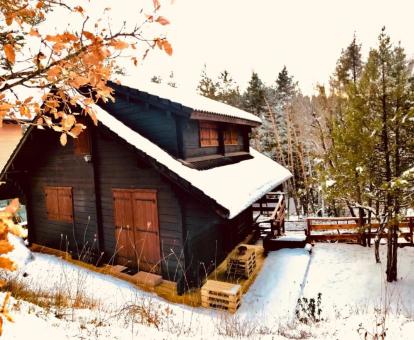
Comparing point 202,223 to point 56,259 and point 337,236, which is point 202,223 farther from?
point 337,236

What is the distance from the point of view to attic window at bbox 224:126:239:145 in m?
13.8

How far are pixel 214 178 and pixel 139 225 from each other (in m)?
2.74

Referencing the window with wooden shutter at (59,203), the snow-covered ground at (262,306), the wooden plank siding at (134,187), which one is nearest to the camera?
the snow-covered ground at (262,306)

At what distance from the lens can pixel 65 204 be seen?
1171 centimetres

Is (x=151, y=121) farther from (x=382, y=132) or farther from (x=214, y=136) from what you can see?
(x=382, y=132)

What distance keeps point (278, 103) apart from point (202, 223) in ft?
120

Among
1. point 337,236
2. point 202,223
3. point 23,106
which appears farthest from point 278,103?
point 23,106

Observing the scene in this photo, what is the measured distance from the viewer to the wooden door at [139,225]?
9391 mm

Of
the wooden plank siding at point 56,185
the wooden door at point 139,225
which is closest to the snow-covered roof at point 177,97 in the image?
the wooden door at point 139,225

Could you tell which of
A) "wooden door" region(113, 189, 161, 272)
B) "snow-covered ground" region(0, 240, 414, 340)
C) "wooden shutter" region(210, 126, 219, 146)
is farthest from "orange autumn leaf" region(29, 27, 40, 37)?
"wooden shutter" region(210, 126, 219, 146)

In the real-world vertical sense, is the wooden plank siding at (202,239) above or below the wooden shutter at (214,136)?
below

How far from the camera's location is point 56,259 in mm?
10758

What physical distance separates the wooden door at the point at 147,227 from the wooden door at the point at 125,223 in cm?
20

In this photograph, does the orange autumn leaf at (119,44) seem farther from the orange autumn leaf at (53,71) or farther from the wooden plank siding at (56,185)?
the wooden plank siding at (56,185)
